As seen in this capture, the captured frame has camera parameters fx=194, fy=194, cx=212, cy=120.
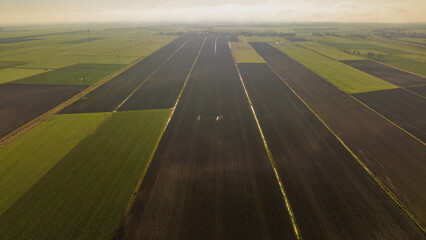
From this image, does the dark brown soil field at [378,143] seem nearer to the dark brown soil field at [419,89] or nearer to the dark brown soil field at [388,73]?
the dark brown soil field at [419,89]

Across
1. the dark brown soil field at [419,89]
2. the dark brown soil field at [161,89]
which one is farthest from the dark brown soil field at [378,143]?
the dark brown soil field at [161,89]

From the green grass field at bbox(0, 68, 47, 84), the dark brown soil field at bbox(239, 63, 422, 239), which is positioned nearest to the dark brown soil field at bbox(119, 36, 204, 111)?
the dark brown soil field at bbox(239, 63, 422, 239)

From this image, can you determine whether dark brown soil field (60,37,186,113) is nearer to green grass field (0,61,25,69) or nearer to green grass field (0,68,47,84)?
green grass field (0,68,47,84)

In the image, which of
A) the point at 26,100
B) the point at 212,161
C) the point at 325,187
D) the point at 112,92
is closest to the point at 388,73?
the point at 325,187

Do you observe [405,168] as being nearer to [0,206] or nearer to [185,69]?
[0,206]

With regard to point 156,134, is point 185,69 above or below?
above

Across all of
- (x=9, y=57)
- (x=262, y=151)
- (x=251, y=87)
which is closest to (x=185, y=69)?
(x=251, y=87)
